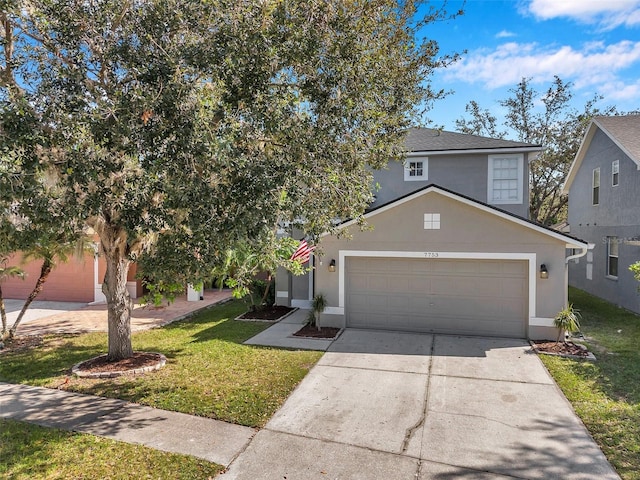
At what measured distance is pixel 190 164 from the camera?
211 inches

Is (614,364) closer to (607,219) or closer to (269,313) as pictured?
(269,313)

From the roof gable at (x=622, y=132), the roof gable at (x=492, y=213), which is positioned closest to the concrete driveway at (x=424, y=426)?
the roof gable at (x=492, y=213)

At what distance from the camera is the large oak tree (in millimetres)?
5074

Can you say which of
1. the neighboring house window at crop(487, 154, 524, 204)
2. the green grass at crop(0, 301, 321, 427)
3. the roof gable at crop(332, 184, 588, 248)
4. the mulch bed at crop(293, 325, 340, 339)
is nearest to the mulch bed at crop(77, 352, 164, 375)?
the green grass at crop(0, 301, 321, 427)

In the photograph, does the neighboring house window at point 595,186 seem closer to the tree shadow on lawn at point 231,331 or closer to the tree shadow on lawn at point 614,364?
the tree shadow on lawn at point 614,364

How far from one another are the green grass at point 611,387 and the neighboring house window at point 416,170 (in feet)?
24.3

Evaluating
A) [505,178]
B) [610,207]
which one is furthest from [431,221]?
[610,207]

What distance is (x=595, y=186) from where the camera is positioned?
1747 cm

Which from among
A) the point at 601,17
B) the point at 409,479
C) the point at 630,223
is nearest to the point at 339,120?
the point at 409,479

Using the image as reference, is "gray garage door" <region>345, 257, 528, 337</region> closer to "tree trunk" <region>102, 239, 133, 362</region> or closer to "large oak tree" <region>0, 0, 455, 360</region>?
"large oak tree" <region>0, 0, 455, 360</region>

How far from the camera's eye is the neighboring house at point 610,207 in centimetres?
1383

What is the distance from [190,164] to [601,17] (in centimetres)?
1227

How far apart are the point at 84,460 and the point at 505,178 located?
14.7 metres

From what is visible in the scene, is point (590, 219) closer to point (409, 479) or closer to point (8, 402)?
point (409, 479)
